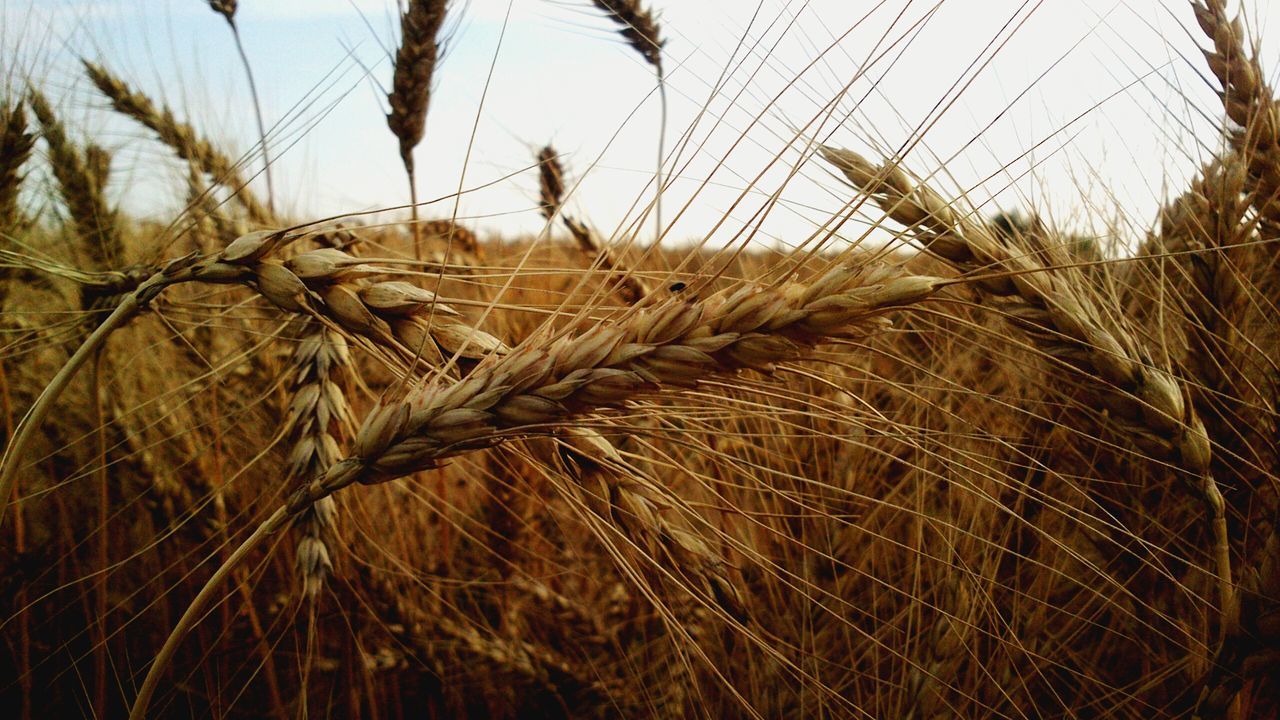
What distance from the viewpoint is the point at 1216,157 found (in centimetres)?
129

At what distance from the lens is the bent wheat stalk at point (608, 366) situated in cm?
66

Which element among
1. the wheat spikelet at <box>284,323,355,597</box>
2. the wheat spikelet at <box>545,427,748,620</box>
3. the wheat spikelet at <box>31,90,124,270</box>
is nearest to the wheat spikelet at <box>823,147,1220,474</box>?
the wheat spikelet at <box>545,427,748,620</box>

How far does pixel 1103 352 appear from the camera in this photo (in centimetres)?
98

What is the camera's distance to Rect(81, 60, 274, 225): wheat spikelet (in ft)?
6.17

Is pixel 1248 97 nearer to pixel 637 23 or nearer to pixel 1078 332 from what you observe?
pixel 1078 332

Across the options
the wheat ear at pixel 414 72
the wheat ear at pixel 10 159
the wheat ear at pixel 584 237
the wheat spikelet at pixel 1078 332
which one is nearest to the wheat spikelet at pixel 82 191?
the wheat ear at pixel 10 159

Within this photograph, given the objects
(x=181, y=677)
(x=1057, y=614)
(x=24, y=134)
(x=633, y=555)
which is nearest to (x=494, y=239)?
(x=24, y=134)

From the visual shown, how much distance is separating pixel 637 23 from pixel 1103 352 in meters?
1.70

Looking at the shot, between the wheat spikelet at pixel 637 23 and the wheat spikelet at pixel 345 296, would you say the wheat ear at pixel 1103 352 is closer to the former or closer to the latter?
the wheat spikelet at pixel 345 296

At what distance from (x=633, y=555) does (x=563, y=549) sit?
1.13 meters

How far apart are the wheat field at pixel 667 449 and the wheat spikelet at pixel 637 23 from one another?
11mm

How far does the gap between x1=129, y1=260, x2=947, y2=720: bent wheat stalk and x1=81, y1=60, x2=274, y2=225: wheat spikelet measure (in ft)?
4.08

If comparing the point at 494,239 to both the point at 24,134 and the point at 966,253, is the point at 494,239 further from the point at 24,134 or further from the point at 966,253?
the point at 966,253

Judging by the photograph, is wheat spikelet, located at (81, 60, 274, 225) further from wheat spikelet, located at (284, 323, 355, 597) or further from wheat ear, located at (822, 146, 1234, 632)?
wheat ear, located at (822, 146, 1234, 632)
